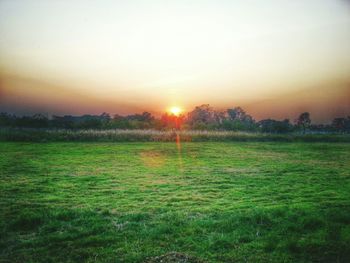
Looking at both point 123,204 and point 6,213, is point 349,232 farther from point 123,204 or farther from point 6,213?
point 6,213

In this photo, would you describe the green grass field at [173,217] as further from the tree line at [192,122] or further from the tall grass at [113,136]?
the tree line at [192,122]

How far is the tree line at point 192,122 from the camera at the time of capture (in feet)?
214

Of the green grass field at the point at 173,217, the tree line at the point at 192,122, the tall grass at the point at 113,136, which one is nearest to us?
the green grass field at the point at 173,217

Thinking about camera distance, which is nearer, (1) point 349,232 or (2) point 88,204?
(1) point 349,232

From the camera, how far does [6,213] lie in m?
8.40

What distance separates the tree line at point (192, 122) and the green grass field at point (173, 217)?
47621mm

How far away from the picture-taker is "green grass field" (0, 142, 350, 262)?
6109 millimetres

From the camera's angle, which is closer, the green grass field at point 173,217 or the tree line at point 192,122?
the green grass field at point 173,217

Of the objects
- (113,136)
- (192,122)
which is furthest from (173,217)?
(192,122)

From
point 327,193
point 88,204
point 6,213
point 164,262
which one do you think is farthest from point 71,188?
point 327,193

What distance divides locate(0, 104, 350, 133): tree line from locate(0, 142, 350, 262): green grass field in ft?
156

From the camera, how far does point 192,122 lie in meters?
84.9

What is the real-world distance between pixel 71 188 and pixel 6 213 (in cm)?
350

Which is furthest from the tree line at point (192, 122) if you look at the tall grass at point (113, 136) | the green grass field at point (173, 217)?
the green grass field at point (173, 217)
